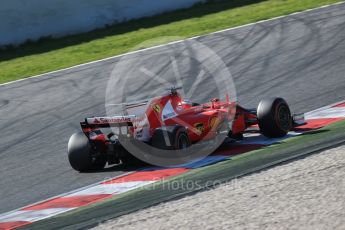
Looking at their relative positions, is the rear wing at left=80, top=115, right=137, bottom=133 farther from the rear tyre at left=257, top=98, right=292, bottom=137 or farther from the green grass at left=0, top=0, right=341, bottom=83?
the green grass at left=0, top=0, right=341, bottom=83

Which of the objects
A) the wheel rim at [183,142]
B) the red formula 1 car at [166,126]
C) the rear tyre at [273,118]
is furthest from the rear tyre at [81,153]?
the rear tyre at [273,118]

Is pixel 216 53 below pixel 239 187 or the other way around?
the other way around

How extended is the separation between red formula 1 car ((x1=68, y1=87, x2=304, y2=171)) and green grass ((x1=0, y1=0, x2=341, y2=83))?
Result: 6627mm

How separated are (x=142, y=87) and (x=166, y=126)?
479cm

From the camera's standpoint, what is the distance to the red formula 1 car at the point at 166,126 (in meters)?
8.39

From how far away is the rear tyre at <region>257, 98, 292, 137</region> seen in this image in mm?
8984

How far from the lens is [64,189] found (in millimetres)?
8133

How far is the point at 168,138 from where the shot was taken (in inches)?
325

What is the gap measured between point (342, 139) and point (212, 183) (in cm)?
187

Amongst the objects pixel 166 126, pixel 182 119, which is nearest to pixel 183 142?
pixel 166 126

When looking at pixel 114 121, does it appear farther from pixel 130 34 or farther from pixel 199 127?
Result: pixel 130 34

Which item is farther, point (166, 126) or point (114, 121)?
point (166, 126)

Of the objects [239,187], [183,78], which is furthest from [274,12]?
[239,187]

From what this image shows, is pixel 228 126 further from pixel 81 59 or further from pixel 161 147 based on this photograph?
pixel 81 59
